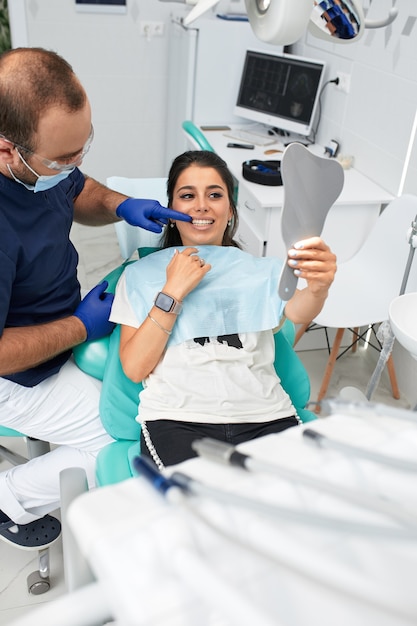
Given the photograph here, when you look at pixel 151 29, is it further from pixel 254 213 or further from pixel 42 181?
pixel 42 181

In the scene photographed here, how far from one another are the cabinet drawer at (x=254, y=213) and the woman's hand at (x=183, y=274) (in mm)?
1094

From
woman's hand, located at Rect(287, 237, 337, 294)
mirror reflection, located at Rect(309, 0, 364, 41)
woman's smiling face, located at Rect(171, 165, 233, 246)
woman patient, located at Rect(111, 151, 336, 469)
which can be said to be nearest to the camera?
mirror reflection, located at Rect(309, 0, 364, 41)

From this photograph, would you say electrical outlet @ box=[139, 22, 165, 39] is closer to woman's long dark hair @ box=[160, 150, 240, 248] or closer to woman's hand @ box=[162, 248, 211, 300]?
woman's long dark hair @ box=[160, 150, 240, 248]

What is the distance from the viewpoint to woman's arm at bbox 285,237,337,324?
48.7 inches

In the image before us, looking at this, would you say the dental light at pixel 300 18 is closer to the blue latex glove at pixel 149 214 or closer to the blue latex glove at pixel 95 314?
the blue latex glove at pixel 149 214

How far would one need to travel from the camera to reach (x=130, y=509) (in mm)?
563

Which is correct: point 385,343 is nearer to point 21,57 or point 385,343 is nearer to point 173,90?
point 21,57

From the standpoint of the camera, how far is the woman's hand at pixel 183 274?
1.54 metres

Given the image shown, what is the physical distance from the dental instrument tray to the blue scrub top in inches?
47.0

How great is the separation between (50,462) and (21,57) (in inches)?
40.3

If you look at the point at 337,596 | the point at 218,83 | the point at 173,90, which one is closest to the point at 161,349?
the point at 337,596

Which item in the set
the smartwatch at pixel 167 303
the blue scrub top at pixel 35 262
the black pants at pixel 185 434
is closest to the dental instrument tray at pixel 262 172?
the blue scrub top at pixel 35 262

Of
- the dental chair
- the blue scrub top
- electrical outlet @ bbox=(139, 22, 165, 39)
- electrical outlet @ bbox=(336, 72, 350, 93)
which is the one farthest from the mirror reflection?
electrical outlet @ bbox=(139, 22, 165, 39)

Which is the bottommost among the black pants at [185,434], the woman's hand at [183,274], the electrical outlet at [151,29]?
the black pants at [185,434]
